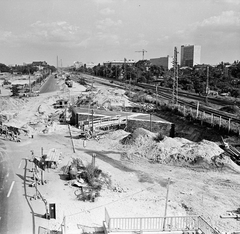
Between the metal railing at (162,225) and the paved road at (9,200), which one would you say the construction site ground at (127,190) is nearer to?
the paved road at (9,200)

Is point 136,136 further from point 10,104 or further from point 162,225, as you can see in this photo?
point 10,104

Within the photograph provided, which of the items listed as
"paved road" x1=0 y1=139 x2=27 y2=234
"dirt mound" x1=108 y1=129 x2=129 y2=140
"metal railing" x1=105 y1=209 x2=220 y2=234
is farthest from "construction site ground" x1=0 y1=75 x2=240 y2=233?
"dirt mound" x1=108 y1=129 x2=129 y2=140

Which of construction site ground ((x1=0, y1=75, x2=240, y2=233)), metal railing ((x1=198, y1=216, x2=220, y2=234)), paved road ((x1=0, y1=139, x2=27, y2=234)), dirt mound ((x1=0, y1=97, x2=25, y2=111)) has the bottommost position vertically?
construction site ground ((x1=0, y1=75, x2=240, y2=233))

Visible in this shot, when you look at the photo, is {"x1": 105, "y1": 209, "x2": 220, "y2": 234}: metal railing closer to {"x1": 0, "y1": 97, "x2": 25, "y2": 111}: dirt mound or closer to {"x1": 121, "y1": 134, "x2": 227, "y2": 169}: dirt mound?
{"x1": 121, "y1": 134, "x2": 227, "y2": 169}: dirt mound

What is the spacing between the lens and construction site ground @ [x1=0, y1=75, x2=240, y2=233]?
14.6 meters

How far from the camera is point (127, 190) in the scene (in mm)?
17875

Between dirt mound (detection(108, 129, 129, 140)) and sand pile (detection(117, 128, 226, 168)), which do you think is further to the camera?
dirt mound (detection(108, 129, 129, 140))

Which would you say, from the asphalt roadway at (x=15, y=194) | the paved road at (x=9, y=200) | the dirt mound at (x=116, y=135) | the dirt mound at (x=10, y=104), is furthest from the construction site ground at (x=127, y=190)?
the dirt mound at (x=10, y=104)

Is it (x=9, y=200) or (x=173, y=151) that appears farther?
(x=173, y=151)

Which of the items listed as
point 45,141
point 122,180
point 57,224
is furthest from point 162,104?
point 57,224

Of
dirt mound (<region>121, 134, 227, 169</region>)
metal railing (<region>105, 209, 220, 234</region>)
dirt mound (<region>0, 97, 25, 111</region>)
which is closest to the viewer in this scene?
metal railing (<region>105, 209, 220, 234</region>)

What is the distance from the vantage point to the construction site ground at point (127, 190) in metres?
14.6

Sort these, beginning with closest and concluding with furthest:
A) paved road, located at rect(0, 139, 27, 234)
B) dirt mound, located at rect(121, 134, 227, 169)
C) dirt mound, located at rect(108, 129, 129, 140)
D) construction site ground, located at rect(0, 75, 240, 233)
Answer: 1. paved road, located at rect(0, 139, 27, 234)
2. construction site ground, located at rect(0, 75, 240, 233)
3. dirt mound, located at rect(121, 134, 227, 169)
4. dirt mound, located at rect(108, 129, 129, 140)

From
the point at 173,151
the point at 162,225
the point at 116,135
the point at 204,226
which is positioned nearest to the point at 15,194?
the point at 162,225
